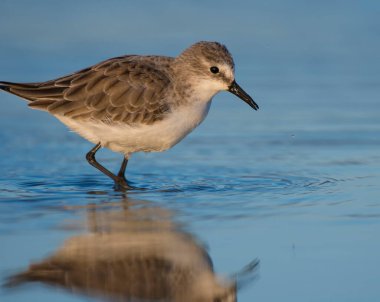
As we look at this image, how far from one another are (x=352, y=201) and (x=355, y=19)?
757 cm

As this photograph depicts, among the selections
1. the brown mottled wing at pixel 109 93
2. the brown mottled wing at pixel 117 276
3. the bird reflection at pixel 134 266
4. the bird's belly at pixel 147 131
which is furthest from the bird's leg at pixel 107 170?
the brown mottled wing at pixel 117 276

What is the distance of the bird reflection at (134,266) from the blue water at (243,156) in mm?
114

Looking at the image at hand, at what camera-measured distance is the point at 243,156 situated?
381 inches

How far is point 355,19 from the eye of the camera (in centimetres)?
1473

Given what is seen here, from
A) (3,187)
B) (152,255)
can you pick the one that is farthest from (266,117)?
(152,255)

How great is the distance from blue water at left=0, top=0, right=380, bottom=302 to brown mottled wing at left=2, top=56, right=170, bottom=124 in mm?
664

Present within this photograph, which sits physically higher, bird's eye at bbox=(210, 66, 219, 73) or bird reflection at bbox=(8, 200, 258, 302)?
bird's eye at bbox=(210, 66, 219, 73)

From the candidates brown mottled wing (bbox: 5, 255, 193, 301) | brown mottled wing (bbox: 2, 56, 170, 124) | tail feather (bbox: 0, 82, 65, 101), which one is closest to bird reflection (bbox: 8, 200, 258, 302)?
brown mottled wing (bbox: 5, 255, 193, 301)

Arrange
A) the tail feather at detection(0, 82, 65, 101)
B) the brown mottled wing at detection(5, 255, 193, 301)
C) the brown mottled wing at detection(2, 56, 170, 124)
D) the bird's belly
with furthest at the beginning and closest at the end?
1. the tail feather at detection(0, 82, 65, 101)
2. the brown mottled wing at detection(2, 56, 170, 124)
3. the bird's belly
4. the brown mottled wing at detection(5, 255, 193, 301)

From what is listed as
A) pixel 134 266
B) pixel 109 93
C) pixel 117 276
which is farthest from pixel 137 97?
pixel 117 276

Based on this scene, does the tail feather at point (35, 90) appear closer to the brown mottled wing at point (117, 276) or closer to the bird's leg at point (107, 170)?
the bird's leg at point (107, 170)

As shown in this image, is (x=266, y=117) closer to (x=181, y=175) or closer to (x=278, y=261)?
(x=181, y=175)

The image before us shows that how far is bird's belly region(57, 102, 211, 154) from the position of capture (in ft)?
28.4

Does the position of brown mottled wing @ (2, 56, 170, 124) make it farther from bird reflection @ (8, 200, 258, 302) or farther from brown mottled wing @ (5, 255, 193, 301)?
brown mottled wing @ (5, 255, 193, 301)
